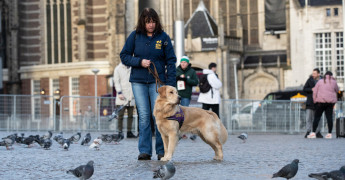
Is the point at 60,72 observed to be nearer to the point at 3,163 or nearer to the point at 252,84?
the point at 252,84

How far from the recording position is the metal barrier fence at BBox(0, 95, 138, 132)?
2391 centimetres

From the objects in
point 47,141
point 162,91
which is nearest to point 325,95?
point 47,141

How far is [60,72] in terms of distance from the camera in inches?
2024

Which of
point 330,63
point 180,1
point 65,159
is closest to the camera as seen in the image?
point 65,159

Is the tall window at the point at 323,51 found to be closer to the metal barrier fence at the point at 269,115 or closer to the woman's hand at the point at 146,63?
the metal barrier fence at the point at 269,115

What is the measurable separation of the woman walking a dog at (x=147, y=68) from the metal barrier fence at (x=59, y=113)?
1362 centimetres

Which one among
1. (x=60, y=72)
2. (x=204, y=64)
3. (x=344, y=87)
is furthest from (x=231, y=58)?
(x=60, y=72)

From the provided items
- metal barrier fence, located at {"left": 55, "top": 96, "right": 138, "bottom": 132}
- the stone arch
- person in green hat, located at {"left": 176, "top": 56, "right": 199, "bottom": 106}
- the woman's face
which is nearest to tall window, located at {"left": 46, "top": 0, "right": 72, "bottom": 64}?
the stone arch

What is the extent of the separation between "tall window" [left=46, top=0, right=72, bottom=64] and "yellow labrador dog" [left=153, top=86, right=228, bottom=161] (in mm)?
41890

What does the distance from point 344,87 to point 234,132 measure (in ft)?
64.5

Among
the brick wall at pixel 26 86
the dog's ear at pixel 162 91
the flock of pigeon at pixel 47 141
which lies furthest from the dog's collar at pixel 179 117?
the brick wall at pixel 26 86

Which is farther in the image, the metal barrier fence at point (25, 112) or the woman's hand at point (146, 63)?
the metal barrier fence at point (25, 112)

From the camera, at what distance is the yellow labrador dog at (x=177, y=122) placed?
950 centimetres

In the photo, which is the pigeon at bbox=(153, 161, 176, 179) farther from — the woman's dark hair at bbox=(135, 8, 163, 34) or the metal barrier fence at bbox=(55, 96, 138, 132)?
the metal barrier fence at bbox=(55, 96, 138, 132)
